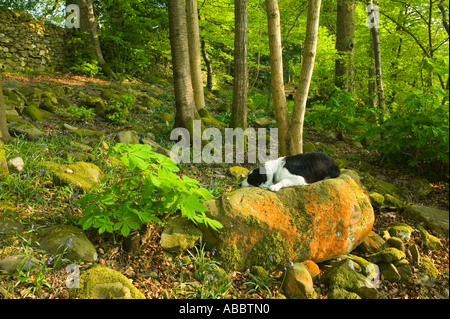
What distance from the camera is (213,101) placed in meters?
12.3

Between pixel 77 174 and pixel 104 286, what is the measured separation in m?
2.17

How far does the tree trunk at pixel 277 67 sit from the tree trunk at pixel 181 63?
230cm

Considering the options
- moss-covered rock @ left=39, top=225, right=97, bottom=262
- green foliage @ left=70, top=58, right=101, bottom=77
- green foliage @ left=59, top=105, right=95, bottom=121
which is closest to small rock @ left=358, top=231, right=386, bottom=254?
moss-covered rock @ left=39, top=225, right=97, bottom=262

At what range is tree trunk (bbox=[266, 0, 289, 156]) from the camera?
4.76 m

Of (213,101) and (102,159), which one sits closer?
(102,159)

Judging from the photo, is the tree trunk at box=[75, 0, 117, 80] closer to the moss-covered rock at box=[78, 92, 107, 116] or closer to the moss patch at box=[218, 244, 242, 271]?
the moss-covered rock at box=[78, 92, 107, 116]

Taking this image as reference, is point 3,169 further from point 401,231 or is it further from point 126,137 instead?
point 401,231

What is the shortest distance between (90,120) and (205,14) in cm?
872

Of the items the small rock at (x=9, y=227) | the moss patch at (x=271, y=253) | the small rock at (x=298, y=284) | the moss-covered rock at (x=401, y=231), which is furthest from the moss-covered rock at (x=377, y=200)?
the small rock at (x=9, y=227)

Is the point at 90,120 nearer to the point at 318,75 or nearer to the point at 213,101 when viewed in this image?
the point at 213,101

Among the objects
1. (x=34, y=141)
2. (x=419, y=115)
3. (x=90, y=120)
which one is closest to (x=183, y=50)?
(x=90, y=120)

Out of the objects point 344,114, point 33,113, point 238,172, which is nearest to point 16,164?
point 33,113

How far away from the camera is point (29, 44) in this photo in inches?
499
